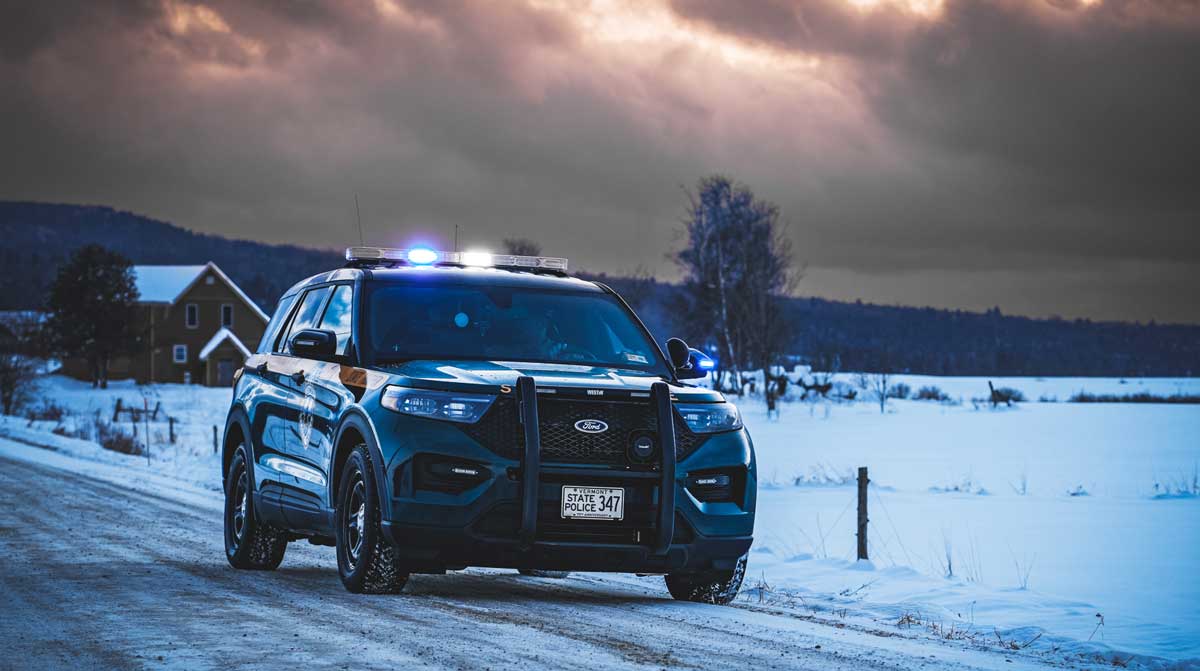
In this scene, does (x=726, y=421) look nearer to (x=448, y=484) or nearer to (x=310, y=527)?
(x=448, y=484)

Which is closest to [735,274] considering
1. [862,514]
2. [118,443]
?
[118,443]

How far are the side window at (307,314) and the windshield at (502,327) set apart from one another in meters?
1.02

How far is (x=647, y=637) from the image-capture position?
741cm

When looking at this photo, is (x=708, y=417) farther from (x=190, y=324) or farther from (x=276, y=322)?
(x=190, y=324)

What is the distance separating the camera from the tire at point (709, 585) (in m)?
9.00

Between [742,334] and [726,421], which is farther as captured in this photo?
[742,334]

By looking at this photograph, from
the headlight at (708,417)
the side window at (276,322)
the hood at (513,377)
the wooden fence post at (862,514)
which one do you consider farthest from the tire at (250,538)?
the wooden fence post at (862,514)

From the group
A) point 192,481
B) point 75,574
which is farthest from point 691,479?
point 192,481

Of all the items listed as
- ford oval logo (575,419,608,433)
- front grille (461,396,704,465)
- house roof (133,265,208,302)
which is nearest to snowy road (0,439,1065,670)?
front grille (461,396,704,465)

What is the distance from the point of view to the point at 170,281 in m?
87.9

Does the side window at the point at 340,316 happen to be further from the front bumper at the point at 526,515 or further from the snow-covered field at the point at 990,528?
the snow-covered field at the point at 990,528

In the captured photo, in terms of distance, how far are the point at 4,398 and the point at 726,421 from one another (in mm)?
55668

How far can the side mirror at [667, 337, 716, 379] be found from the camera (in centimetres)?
970

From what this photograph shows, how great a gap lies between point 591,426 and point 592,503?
0.44m
